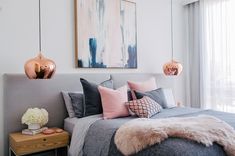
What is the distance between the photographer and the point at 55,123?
107 inches

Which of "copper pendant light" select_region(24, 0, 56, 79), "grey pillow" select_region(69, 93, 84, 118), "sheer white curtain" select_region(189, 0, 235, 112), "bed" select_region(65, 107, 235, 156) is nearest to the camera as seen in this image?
"bed" select_region(65, 107, 235, 156)

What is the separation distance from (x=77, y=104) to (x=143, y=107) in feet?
2.52

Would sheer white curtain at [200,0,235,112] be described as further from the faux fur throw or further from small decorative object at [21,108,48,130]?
small decorative object at [21,108,48,130]

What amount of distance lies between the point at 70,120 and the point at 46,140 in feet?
1.37

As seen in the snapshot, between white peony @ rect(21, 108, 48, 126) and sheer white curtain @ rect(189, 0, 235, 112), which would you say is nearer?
white peony @ rect(21, 108, 48, 126)

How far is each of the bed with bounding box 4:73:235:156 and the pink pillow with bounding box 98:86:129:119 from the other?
0.31 feet

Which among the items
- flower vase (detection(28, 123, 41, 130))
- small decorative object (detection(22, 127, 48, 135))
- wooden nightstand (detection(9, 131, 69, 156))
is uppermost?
flower vase (detection(28, 123, 41, 130))

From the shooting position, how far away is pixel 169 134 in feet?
5.08

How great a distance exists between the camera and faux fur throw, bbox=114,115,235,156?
1504mm

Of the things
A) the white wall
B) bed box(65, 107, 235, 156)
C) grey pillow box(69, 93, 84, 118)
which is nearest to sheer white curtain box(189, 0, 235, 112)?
the white wall

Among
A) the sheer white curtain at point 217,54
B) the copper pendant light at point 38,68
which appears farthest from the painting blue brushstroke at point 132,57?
the copper pendant light at point 38,68

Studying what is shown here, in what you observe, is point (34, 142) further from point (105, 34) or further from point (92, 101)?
point (105, 34)

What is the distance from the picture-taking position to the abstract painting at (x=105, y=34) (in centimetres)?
301

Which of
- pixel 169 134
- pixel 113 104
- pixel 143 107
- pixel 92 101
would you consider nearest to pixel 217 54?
pixel 143 107
